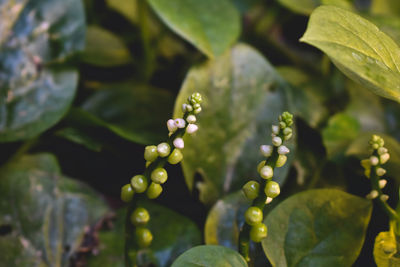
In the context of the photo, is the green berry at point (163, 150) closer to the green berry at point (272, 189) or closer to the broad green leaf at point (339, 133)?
the green berry at point (272, 189)

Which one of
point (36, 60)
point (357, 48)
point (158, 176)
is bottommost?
point (36, 60)

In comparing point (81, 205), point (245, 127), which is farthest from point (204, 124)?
point (81, 205)

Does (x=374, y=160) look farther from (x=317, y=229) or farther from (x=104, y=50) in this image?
(x=104, y=50)

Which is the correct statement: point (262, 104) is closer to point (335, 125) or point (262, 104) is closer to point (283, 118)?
point (335, 125)

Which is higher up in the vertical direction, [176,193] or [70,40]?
[70,40]

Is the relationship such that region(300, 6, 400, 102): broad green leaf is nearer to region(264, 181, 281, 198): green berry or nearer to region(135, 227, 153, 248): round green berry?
region(264, 181, 281, 198): green berry

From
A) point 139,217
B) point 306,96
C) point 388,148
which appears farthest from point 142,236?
point 306,96
